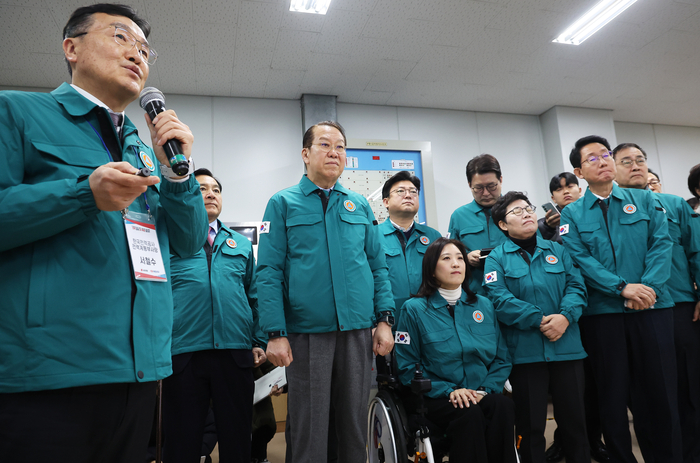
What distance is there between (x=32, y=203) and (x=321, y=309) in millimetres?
1107

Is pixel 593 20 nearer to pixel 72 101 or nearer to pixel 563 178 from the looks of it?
pixel 563 178

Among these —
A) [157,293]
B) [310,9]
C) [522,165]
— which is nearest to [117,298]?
[157,293]

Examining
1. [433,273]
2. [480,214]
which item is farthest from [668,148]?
[433,273]

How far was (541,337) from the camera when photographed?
2174 mm

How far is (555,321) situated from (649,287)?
502 mm

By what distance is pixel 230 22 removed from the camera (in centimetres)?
356

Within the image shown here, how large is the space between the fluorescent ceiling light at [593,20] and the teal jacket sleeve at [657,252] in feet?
7.24

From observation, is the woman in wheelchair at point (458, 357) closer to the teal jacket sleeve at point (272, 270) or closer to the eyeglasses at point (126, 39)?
the teal jacket sleeve at point (272, 270)

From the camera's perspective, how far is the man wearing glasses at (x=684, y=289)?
7.50 ft

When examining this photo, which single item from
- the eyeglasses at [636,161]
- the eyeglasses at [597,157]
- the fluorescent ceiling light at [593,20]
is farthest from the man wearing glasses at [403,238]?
the fluorescent ceiling light at [593,20]

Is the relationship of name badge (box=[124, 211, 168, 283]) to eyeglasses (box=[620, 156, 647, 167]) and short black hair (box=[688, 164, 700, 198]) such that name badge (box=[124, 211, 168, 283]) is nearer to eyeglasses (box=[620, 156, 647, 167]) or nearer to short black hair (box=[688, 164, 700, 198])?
eyeglasses (box=[620, 156, 647, 167])

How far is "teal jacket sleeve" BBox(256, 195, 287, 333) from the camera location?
1.71m

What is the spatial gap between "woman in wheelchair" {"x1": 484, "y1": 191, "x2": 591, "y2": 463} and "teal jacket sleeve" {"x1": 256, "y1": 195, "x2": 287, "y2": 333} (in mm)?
1178

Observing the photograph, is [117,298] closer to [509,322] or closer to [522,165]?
[509,322]
